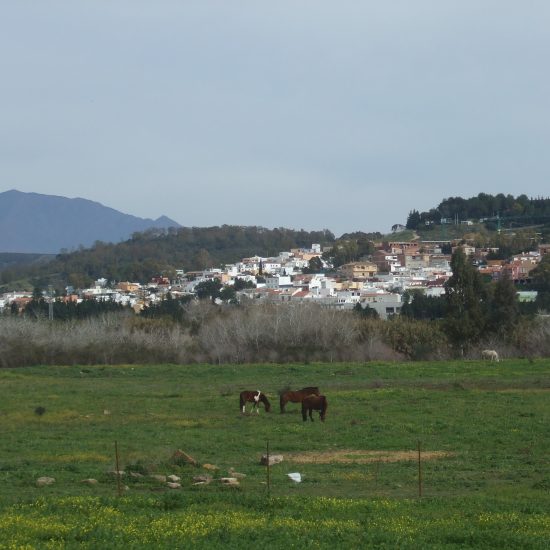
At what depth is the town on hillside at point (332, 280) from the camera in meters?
126

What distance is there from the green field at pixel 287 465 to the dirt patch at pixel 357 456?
7cm

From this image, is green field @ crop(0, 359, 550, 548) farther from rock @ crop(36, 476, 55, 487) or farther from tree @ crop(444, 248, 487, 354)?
tree @ crop(444, 248, 487, 354)

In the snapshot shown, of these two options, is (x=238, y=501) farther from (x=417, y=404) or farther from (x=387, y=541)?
(x=417, y=404)

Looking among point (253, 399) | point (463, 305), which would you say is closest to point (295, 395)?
point (253, 399)

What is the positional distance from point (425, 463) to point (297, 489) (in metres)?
4.49

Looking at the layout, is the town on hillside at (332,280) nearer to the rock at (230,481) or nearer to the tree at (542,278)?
the tree at (542,278)

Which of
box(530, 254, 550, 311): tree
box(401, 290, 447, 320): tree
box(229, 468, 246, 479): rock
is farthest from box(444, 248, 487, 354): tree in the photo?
box(229, 468, 246, 479): rock

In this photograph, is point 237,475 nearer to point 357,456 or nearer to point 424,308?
point 357,456

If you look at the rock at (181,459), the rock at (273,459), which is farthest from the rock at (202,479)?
the rock at (273,459)

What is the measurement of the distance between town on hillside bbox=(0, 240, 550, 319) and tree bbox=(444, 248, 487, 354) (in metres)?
38.0

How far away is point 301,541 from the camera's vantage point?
12102 millimetres

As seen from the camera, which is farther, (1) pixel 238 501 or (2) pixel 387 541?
(1) pixel 238 501

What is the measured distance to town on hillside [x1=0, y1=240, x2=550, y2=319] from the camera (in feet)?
413

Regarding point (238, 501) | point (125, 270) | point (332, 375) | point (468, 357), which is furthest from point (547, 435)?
point (125, 270)
